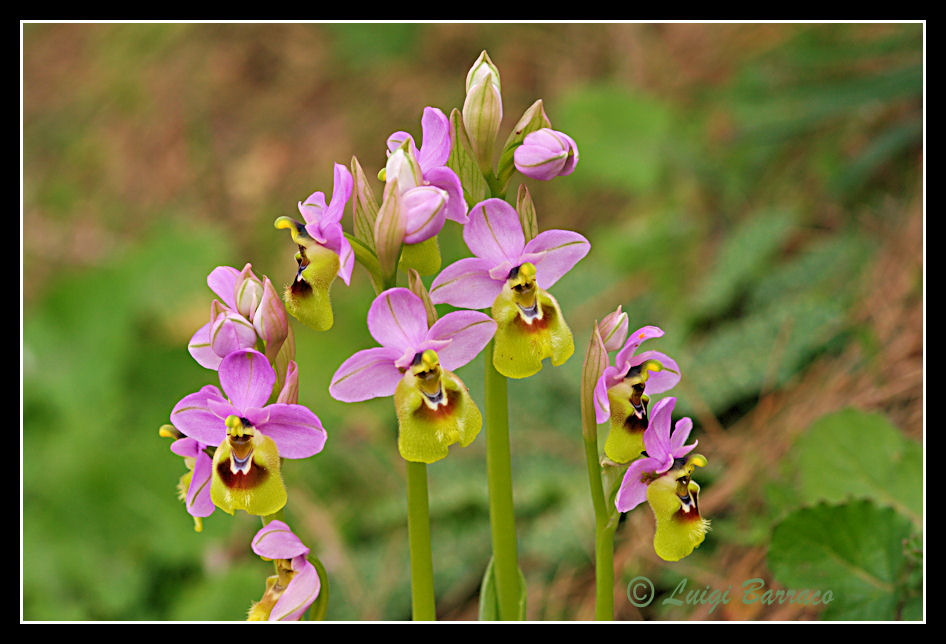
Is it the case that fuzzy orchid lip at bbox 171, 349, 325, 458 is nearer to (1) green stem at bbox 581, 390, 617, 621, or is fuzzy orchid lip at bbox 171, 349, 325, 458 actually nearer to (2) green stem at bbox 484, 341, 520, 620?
(2) green stem at bbox 484, 341, 520, 620

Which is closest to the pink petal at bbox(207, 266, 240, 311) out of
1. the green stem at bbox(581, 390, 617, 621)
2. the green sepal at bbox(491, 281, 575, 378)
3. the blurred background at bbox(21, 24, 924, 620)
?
the green sepal at bbox(491, 281, 575, 378)

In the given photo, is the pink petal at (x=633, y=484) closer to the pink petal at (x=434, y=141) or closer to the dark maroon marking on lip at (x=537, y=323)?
the dark maroon marking on lip at (x=537, y=323)

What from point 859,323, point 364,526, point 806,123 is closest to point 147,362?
point 364,526

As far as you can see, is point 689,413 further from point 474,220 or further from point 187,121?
point 187,121

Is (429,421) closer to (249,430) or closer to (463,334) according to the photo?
(463,334)

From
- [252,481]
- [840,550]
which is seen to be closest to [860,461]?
[840,550]
